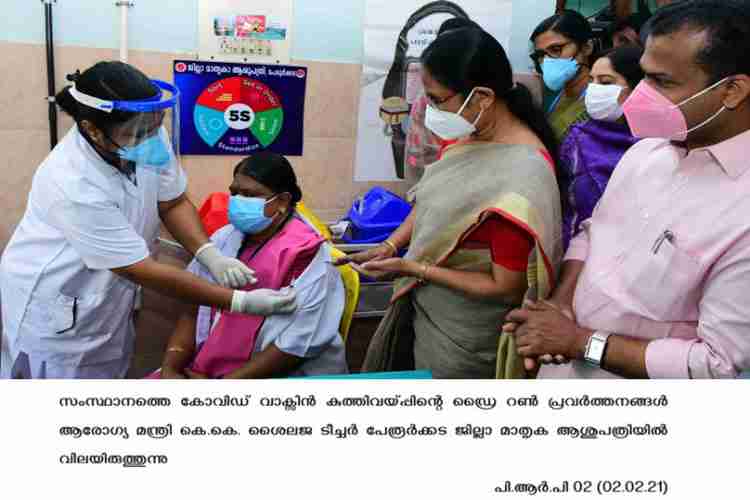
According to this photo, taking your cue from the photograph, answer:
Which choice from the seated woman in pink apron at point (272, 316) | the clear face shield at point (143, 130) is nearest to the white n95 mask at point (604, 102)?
the seated woman in pink apron at point (272, 316)

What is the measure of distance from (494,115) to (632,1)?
56.3 inches

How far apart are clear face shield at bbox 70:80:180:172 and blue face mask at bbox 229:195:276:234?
0.17m

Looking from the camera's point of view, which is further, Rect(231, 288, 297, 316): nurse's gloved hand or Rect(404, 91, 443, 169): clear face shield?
Rect(404, 91, 443, 169): clear face shield

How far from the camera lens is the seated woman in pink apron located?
138cm

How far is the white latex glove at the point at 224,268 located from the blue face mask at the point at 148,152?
0.23 m

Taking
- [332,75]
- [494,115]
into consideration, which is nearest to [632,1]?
[332,75]

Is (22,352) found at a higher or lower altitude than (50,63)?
lower

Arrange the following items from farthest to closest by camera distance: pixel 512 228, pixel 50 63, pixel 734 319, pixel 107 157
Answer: pixel 50 63, pixel 107 157, pixel 512 228, pixel 734 319

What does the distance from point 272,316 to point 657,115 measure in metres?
0.85

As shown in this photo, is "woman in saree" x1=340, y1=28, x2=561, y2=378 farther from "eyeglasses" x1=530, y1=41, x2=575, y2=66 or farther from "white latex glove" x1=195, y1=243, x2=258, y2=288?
"eyeglasses" x1=530, y1=41, x2=575, y2=66

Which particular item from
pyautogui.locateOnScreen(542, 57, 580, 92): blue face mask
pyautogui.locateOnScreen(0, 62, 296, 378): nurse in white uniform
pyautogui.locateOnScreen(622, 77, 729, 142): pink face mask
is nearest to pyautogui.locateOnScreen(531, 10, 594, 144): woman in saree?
pyautogui.locateOnScreen(542, 57, 580, 92): blue face mask

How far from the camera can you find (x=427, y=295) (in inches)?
48.5

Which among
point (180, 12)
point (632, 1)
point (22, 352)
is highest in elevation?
point (632, 1)
